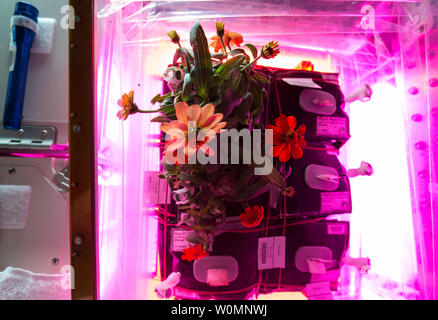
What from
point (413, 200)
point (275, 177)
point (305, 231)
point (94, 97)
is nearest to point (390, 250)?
point (413, 200)

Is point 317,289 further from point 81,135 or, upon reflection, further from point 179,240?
point 81,135

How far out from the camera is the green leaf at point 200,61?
521 millimetres

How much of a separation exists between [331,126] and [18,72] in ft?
3.34

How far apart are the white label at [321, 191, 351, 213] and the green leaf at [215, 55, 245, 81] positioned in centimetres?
46

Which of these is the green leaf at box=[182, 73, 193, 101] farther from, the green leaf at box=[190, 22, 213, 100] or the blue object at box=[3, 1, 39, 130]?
the blue object at box=[3, 1, 39, 130]

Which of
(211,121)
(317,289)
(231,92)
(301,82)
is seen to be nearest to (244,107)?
(231,92)

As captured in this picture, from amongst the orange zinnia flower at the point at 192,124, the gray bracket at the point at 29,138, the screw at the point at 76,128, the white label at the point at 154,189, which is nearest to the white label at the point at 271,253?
the white label at the point at 154,189

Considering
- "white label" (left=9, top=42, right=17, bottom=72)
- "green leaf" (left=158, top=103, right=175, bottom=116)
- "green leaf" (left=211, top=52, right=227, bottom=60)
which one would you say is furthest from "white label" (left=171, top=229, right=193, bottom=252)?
"white label" (left=9, top=42, right=17, bottom=72)

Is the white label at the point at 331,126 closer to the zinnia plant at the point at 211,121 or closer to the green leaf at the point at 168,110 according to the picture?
the zinnia plant at the point at 211,121

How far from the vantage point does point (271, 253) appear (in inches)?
30.4
